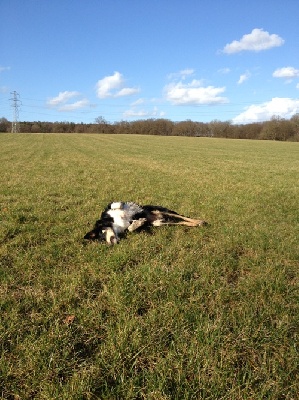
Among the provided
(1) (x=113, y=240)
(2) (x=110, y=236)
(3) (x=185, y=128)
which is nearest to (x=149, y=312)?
(1) (x=113, y=240)

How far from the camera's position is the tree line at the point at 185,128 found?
87375 millimetres

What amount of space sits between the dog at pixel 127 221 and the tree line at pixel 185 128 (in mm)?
87512

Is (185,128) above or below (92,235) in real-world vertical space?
above

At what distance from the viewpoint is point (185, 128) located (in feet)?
371

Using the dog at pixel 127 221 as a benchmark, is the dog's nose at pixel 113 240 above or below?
below

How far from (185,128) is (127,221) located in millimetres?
112420

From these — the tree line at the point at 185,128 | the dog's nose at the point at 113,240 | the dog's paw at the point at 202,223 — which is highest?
the tree line at the point at 185,128

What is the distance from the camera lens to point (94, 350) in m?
2.38

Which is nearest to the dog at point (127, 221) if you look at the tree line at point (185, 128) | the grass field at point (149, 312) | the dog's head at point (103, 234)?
the dog's head at point (103, 234)

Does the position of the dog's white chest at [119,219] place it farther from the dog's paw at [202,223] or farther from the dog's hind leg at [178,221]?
the dog's paw at [202,223]

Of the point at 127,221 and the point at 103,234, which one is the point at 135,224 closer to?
the point at 127,221

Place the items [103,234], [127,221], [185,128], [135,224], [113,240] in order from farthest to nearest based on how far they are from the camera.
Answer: [185,128] → [127,221] → [135,224] → [103,234] → [113,240]

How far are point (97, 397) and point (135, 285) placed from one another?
1454 mm

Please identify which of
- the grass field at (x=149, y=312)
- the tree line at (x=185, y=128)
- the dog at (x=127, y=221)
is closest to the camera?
the grass field at (x=149, y=312)
